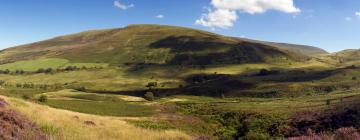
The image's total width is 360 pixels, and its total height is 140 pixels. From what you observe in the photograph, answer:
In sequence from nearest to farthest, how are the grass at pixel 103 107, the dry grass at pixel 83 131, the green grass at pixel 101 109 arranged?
the dry grass at pixel 83 131
the green grass at pixel 101 109
the grass at pixel 103 107

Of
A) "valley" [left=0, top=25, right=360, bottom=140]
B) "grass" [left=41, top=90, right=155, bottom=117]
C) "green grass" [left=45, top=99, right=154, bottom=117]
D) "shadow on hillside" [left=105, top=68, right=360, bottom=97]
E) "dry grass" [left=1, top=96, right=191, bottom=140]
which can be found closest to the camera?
"dry grass" [left=1, top=96, right=191, bottom=140]

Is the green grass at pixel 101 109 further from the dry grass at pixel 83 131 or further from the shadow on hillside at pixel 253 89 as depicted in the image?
the shadow on hillside at pixel 253 89

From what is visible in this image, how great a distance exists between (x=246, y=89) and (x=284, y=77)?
138ft

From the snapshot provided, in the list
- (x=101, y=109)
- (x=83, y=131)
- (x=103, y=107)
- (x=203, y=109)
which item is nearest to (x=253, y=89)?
(x=203, y=109)

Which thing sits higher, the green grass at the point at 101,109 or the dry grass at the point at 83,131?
the dry grass at the point at 83,131

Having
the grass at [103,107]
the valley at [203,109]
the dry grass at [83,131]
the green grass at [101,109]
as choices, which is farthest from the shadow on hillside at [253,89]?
the dry grass at [83,131]

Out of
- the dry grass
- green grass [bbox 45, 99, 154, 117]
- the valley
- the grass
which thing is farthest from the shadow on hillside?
the dry grass

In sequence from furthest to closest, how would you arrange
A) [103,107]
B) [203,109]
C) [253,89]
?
[253,89] → [203,109] → [103,107]

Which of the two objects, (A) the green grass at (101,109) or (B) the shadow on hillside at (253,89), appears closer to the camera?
(A) the green grass at (101,109)

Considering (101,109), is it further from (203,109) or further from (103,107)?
(203,109)

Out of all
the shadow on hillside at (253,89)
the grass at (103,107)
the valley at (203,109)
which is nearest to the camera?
the valley at (203,109)

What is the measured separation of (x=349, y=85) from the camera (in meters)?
145

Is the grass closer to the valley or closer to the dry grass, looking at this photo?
→ the valley

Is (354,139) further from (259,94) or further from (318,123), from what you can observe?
(259,94)
